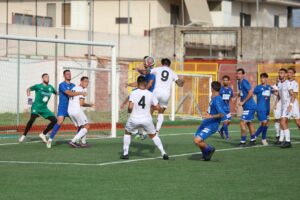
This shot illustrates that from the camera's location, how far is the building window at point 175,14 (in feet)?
189

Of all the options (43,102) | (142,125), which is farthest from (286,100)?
(43,102)

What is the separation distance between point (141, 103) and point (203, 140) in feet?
5.45

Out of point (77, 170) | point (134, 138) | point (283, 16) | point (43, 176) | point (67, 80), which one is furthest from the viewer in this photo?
point (283, 16)

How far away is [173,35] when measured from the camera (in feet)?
167

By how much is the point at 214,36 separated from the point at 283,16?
54.2ft

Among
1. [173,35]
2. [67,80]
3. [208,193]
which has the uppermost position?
[173,35]

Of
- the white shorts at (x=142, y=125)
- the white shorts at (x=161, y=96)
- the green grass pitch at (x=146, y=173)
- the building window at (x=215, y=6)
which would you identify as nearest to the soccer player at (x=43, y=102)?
the green grass pitch at (x=146, y=173)

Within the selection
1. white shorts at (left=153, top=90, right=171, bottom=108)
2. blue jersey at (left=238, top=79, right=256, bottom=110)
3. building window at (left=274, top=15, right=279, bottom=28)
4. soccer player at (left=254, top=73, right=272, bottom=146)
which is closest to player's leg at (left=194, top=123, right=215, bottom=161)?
white shorts at (left=153, top=90, right=171, bottom=108)

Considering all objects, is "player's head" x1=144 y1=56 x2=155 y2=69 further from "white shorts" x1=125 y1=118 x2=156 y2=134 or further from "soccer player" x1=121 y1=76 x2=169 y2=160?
"white shorts" x1=125 y1=118 x2=156 y2=134

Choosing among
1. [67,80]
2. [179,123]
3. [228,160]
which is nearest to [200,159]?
[228,160]

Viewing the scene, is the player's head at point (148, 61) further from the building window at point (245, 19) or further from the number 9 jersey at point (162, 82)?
the building window at point (245, 19)

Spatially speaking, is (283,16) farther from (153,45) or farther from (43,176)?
(43,176)

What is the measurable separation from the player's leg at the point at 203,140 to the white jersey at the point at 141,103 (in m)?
1.21

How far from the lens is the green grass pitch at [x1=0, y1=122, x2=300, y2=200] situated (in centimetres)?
1344
